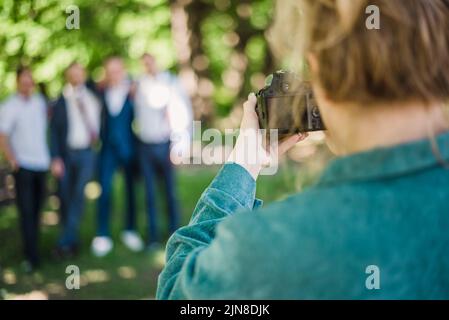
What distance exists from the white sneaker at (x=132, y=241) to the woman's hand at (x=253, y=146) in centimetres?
718

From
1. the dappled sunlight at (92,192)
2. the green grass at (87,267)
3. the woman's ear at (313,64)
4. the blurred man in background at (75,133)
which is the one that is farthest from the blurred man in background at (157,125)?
the woman's ear at (313,64)

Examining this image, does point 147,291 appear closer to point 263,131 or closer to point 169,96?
point 169,96

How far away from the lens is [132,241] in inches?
354

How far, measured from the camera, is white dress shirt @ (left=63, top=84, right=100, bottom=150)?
9.02 meters

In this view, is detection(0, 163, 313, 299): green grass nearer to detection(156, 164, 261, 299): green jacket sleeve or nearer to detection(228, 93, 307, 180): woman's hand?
detection(228, 93, 307, 180): woman's hand

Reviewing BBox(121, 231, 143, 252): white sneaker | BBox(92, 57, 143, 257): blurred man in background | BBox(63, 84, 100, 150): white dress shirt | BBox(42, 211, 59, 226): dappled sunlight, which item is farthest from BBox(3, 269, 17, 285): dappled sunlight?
BBox(42, 211, 59, 226): dappled sunlight

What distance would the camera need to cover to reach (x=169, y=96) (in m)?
9.09

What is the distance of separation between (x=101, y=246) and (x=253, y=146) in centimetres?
725

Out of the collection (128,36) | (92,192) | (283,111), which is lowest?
(92,192)

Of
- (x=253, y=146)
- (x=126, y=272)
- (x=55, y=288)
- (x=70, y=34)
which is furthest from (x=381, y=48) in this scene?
(x=70, y=34)

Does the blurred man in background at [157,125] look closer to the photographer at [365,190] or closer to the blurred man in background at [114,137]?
the blurred man in background at [114,137]

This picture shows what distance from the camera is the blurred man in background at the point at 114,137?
908 centimetres

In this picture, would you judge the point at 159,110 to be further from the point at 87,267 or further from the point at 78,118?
the point at 87,267

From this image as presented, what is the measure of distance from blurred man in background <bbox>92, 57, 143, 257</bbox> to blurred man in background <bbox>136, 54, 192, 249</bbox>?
0.56ft
